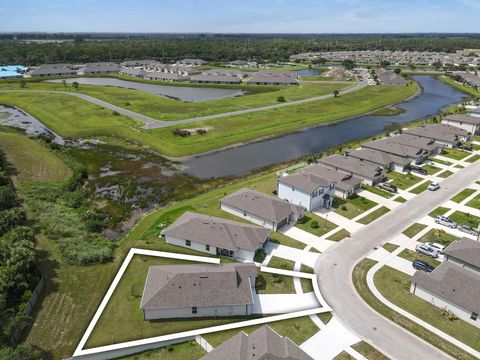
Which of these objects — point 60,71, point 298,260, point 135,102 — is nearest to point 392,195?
point 298,260

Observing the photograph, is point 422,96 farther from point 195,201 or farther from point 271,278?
point 271,278

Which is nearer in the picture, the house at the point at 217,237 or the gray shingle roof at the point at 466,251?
the gray shingle roof at the point at 466,251

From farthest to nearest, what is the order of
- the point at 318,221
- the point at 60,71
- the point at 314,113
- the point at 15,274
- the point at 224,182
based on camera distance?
the point at 60,71 < the point at 314,113 < the point at 224,182 < the point at 318,221 < the point at 15,274

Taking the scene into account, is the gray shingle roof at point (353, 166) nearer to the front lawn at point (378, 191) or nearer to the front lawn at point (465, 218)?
the front lawn at point (378, 191)

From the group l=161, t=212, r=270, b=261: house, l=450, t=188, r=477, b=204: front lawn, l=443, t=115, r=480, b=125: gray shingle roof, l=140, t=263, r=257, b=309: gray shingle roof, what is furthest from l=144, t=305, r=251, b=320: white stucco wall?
l=443, t=115, r=480, b=125: gray shingle roof

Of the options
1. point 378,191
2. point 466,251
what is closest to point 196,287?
point 466,251

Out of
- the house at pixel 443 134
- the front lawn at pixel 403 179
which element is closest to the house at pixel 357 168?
the front lawn at pixel 403 179

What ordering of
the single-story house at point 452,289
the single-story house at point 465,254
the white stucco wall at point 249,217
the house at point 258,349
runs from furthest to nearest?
the white stucco wall at point 249,217
the single-story house at point 465,254
the single-story house at point 452,289
the house at point 258,349
